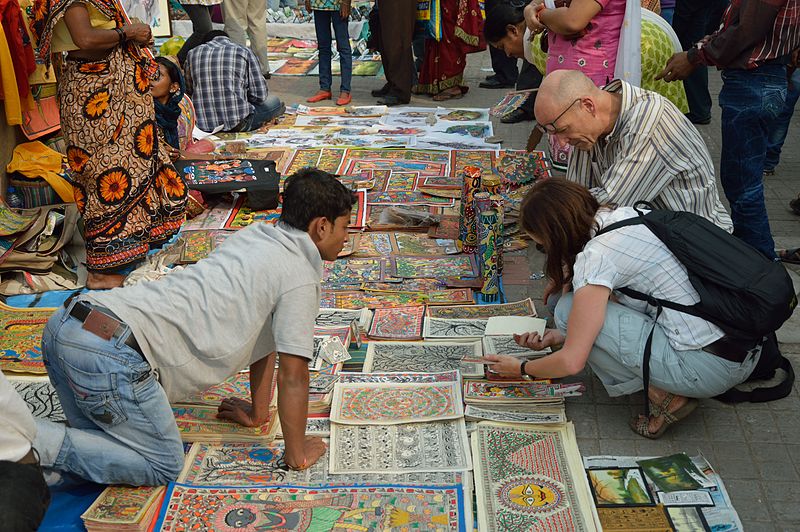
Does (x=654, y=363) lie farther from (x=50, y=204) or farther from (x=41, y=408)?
(x=50, y=204)

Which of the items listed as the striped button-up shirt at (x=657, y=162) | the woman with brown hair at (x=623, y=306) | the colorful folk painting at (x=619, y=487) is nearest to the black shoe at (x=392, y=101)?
the striped button-up shirt at (x=657, y=162)

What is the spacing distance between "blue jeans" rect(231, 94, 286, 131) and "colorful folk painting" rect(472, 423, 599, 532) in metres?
4.62

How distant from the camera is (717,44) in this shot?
3584 millimetres

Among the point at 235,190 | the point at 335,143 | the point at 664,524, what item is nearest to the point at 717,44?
the point at 664,524

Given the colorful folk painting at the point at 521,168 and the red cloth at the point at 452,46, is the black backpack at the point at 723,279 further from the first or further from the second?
the red cloth at the point at 452,46

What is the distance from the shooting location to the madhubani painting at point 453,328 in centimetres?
356

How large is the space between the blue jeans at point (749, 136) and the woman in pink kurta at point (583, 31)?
0.73 m

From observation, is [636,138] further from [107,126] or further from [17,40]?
[17,40]

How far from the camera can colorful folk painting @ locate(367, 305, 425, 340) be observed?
357cm

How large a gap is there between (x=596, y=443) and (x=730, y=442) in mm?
453

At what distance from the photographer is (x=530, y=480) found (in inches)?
102

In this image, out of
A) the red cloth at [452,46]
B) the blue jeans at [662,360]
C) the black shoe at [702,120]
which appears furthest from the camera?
the red cloth at [452,46]

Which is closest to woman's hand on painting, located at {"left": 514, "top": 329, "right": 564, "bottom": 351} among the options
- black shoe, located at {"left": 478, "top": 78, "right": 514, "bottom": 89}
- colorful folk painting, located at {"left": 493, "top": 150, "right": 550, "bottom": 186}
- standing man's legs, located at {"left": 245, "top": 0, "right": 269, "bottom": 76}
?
colorful folk painting, located at {"left": 493, "top": 150, "right": 550, "bottom": 186}

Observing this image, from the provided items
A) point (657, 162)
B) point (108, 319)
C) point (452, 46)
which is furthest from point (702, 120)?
point (108, 319)
